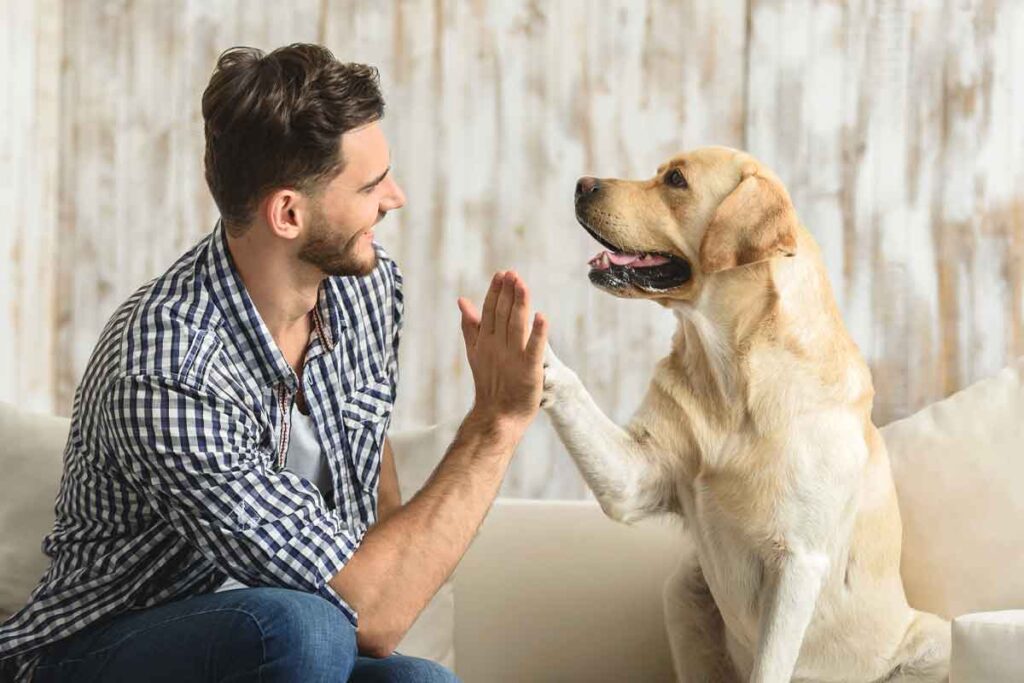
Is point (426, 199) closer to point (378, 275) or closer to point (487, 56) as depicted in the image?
point (487, 56)

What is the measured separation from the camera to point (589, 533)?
209cm

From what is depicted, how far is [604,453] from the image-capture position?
66.7 inches

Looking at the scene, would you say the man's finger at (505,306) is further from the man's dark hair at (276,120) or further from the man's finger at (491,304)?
the man's dark hair at (276,120)

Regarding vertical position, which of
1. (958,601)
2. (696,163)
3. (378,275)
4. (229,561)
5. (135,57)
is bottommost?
(958,601)

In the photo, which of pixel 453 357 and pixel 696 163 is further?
pixel 453 357

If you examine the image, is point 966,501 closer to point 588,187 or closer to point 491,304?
point 588,187

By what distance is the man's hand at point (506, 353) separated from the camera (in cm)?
145

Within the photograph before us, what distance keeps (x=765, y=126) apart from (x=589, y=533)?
96 centimetres

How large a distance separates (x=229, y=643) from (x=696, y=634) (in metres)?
0.86

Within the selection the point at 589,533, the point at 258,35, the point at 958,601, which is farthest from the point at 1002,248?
the point at 258,35

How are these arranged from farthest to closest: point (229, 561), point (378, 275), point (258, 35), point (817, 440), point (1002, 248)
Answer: point (258, 35) < point (1002, 248) < point (378, 275) < point (817, 440) < point (229, 561)

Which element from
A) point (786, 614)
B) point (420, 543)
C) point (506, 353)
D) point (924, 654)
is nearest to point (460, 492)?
point (420, 543)

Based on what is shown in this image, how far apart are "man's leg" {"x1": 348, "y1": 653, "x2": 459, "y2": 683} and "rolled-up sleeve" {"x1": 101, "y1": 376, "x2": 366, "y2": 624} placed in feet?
0.45

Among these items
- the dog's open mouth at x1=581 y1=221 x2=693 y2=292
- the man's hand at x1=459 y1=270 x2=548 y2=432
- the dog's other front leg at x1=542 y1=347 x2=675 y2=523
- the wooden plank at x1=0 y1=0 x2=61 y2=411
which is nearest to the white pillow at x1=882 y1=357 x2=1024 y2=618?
the dog's other front leg at x1=542 y1=347 x2=675 y2=523
